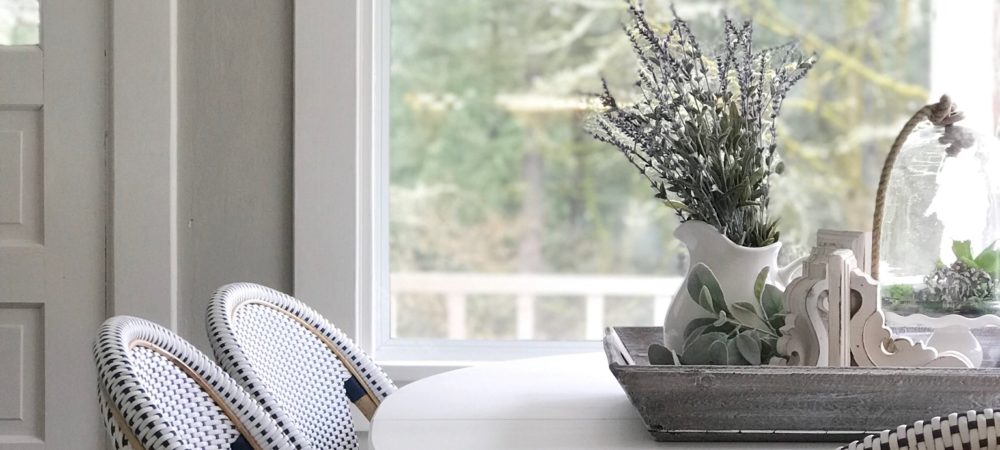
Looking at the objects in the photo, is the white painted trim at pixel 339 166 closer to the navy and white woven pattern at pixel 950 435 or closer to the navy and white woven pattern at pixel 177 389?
the navy and white woven pattern at pixel 177 389

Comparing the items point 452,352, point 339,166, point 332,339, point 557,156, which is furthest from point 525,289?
Result: point 332,339

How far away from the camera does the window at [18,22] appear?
81.4 inches

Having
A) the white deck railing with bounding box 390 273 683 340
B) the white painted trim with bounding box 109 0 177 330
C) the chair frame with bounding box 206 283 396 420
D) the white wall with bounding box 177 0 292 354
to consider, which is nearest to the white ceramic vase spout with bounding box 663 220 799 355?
the chair frame with bounding box 206 283 396 420

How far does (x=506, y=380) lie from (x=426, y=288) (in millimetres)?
4458

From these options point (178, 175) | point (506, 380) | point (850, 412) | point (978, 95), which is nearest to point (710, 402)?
point (850, 412)

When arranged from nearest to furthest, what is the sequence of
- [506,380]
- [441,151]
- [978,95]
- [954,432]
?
[954,432], [506,380], [978,95], [441,151]

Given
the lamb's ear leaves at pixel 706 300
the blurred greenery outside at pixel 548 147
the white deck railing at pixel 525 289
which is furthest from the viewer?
the blurred greenery outside at pixel 548 147

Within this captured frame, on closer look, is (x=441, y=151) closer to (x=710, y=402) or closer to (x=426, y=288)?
(x=426, y=288)

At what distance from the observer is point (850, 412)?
1.06 m

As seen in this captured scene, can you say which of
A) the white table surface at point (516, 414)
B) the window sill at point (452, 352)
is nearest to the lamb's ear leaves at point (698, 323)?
the white table surface at point (516, 414)

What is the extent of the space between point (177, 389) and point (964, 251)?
969 millimetres

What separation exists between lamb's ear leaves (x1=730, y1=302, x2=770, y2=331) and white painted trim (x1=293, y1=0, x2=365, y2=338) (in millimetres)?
1010

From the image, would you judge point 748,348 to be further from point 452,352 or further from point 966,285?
point 452,352

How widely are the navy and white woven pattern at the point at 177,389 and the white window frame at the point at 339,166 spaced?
909 mm
